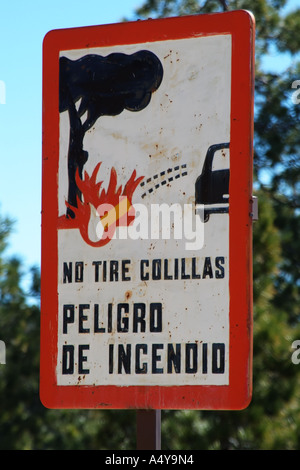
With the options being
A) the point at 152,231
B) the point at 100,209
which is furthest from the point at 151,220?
the point at 100,209

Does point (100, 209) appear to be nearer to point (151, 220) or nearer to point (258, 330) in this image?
point (151, 220)

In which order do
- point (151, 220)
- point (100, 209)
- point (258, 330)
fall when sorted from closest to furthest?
point (151, 220), point (100, 209), point (258, 330)

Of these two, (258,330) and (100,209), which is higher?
(100,209)

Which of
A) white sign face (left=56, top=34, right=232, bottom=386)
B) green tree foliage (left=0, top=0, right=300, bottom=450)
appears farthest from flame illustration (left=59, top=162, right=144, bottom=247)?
green tree foliage (left=0, top=0, right=300, bottom=450)

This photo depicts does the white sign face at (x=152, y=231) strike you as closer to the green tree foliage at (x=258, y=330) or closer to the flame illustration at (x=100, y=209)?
the flame illustration at (x=100, y=209)

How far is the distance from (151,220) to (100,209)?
0.23m

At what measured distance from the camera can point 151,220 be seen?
3436 mm

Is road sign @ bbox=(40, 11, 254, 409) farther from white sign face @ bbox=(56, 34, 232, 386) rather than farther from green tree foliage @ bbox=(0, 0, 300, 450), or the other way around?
green tree foliage @ bbox=(0, 0, 300, 450)

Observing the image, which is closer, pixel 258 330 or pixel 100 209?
pixel 100 209

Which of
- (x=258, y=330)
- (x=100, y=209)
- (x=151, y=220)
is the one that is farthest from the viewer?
(x=258, y=330)

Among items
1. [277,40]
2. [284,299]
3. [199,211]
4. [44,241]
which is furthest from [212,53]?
[277,40]

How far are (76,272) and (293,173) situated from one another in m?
9.90

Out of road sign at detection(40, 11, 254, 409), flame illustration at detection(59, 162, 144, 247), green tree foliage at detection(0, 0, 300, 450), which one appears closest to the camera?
road sign at detection(40, 11, 254, 409)

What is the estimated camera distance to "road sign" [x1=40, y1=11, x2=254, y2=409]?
3.31 metres
